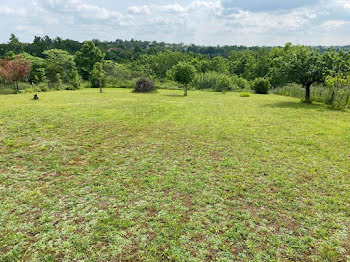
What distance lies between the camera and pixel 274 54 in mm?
46906

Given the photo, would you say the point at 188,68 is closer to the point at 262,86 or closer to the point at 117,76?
the point at 262,86

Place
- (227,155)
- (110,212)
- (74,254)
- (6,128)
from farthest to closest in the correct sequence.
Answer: (6,128)
(227,155)
(110,212)
(74,254)

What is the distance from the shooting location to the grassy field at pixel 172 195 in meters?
2.80

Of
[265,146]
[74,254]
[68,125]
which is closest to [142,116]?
[68,125]

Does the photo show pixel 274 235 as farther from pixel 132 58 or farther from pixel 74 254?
pixel 132 58

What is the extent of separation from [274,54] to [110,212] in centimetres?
5304

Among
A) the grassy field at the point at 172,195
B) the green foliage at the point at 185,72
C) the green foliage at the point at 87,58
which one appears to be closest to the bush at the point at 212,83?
the green foliage at the point at 185,72

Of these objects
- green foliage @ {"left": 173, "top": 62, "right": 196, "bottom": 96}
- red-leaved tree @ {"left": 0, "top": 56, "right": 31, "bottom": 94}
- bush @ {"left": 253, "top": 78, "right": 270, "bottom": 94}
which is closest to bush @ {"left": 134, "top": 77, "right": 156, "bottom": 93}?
green foliage @ {"left": 173, "top": 62, "right": 196, "bottom": 96}

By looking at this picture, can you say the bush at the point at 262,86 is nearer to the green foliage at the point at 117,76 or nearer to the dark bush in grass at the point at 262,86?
the dark bush in grass at the point at 262,86

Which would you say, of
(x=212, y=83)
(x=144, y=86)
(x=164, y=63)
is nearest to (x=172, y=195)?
(x=144, y=86)

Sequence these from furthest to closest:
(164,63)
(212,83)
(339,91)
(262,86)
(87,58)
A: (164,63), (87,58), (212,83), (262,86), (339,91)

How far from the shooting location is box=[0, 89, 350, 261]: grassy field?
2805mm

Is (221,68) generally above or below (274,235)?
above

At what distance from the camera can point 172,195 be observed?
397 centimetres
